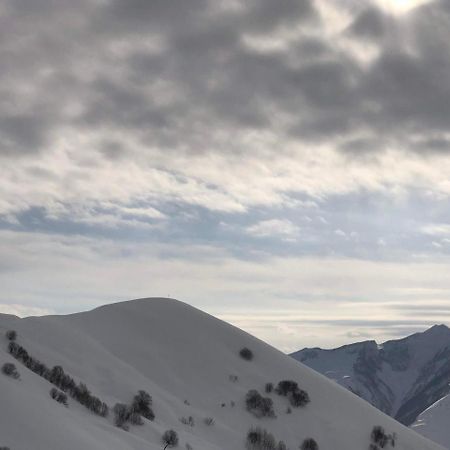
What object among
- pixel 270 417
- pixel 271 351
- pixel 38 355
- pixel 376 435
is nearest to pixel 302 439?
pixel 270 417

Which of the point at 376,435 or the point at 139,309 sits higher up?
the point at 139,309

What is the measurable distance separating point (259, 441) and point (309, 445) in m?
4.66

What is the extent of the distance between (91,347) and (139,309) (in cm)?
1536

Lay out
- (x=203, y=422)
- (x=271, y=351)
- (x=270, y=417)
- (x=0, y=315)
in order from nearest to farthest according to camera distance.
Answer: (x=203, y=422) < (x=270, y=417) < (x=0, y=315) < (x=271, y=351)

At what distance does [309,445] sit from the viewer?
41281 mm

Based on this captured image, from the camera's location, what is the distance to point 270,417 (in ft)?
145

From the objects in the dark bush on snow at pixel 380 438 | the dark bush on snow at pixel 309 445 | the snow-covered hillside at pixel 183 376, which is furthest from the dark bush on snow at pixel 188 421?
the dark bush on snow at pixel 380 438

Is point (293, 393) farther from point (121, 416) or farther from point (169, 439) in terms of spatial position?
point (121, 416)

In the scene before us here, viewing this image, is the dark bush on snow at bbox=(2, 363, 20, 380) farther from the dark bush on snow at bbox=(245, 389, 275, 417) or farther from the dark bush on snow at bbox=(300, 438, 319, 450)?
the dark bush on snow at bbox=(300, 438, 319, 450)

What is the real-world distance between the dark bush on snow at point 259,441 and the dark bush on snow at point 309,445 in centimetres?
269

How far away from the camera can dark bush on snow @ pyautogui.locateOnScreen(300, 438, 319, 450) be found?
41156mm

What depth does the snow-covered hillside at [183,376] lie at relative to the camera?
36781 mm

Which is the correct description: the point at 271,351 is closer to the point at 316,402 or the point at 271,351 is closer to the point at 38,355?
the point at 316,402

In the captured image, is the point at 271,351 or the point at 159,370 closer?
the point at 159,370
